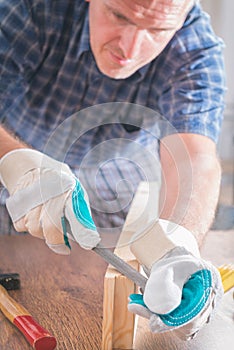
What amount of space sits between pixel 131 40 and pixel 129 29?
26 millimetres

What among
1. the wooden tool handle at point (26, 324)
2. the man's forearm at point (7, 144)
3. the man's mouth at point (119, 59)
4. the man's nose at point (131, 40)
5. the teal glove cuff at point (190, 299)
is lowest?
the wooden tool handle at point (26, 324)

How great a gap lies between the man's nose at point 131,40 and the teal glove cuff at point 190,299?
0.67 m

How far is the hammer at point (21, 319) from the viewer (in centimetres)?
87

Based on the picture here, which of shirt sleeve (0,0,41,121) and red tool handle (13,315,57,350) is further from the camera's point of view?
Result: shirt sleeve (0,0,41,121)

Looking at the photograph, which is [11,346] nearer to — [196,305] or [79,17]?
[196,305]

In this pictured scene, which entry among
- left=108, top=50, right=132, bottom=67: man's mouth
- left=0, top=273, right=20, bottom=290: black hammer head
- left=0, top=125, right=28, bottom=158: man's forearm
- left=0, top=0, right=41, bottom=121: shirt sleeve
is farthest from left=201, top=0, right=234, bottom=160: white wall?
left=0, top=273, right=20, bottom=290: black hammer head

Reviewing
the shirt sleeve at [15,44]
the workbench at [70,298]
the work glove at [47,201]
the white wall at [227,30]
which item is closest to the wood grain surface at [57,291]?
the workbench at [70,298]

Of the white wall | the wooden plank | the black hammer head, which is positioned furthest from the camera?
the white wall

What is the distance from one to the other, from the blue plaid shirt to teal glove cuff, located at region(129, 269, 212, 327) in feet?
2.37

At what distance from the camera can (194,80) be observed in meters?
1.58

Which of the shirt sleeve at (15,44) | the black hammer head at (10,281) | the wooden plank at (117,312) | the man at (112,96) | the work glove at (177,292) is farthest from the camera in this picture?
the shirt sleeve at (15,44)

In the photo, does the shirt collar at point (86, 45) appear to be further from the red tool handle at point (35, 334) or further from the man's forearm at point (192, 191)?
the red tool handle at point (35, 334)

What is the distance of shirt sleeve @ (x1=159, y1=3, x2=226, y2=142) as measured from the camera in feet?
5.12

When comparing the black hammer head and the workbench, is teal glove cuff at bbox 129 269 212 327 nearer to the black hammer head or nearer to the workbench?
the workbench
